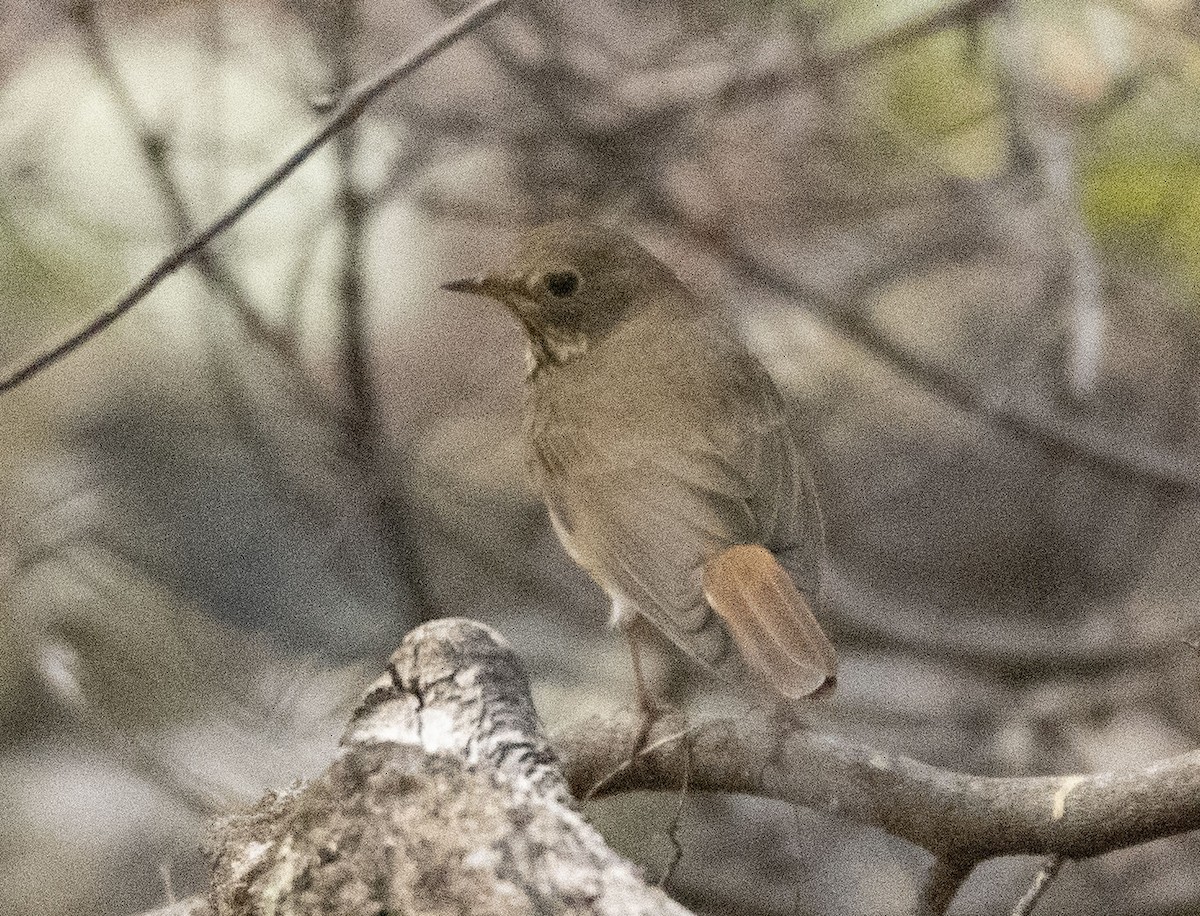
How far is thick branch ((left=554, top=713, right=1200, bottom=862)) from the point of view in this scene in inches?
54.9

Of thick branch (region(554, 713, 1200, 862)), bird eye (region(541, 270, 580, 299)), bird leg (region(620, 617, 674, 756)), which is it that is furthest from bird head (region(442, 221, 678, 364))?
thick branch (region(554, 713, 1200, 862))

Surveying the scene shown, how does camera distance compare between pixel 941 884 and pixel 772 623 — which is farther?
pixel 941 884

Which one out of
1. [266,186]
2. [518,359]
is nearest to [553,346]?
[518,359]

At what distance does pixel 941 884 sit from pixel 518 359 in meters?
0.62

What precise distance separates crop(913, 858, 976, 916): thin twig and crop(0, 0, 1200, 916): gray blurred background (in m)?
0.13

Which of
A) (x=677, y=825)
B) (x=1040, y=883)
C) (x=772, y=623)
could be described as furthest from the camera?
(x=677, y=825)

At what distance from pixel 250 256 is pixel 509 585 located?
16.0 inches

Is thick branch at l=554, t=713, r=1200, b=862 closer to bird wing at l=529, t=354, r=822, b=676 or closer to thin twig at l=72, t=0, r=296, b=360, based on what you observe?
bird wing at l=529, t=354, r=822, b=676

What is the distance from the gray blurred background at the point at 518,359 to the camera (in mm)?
1593

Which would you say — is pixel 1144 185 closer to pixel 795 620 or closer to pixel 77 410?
pixel 795 620

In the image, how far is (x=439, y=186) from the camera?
1634 mm

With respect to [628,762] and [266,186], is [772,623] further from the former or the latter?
[266,186]

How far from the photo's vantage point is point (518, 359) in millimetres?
1590

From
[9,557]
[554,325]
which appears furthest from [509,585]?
[9,557]
